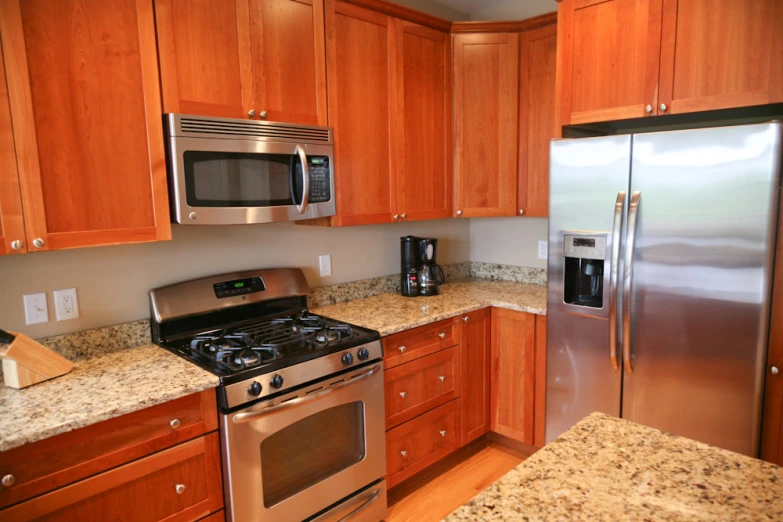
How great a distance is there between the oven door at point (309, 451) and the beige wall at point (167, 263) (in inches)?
29.7

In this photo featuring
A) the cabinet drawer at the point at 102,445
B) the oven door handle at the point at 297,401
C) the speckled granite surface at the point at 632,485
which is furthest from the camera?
the oven door handle at the point at 297,401

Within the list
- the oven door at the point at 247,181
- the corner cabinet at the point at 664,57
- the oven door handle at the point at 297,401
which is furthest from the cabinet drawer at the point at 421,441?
the corner cabinet at the point at 664,57

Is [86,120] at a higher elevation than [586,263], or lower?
higher

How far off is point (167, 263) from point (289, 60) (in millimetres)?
1022

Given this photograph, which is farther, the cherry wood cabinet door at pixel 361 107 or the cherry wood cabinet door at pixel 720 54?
the cherry wood cabinet door at pixel 361 107

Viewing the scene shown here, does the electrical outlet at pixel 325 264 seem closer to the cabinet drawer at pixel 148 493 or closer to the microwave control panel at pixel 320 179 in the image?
the microwave control panel at pixel 320 179

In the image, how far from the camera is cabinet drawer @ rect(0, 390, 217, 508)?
1.34 meters

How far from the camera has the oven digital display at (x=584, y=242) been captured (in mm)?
2281

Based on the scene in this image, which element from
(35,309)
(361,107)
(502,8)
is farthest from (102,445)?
(502,8)

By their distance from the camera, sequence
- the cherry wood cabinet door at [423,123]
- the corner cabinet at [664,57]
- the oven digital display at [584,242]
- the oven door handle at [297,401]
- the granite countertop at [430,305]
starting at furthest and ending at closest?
1. the cherry wood cabinet door at [423,123]
2. the granite countertop at [430,305]
3. the oven digital display at [584,242]
4. the corner cabinet at [664,57]
5. the oven door handle at [297,401]

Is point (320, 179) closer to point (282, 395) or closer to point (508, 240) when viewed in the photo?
point (282, 395)

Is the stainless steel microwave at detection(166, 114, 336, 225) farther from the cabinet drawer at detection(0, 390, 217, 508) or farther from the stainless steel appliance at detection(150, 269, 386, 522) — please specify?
the cabinet drawer at detection(0, 390, 217, 508)

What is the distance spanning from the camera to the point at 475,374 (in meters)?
2.81

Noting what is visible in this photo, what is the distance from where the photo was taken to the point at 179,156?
1.86 metres
